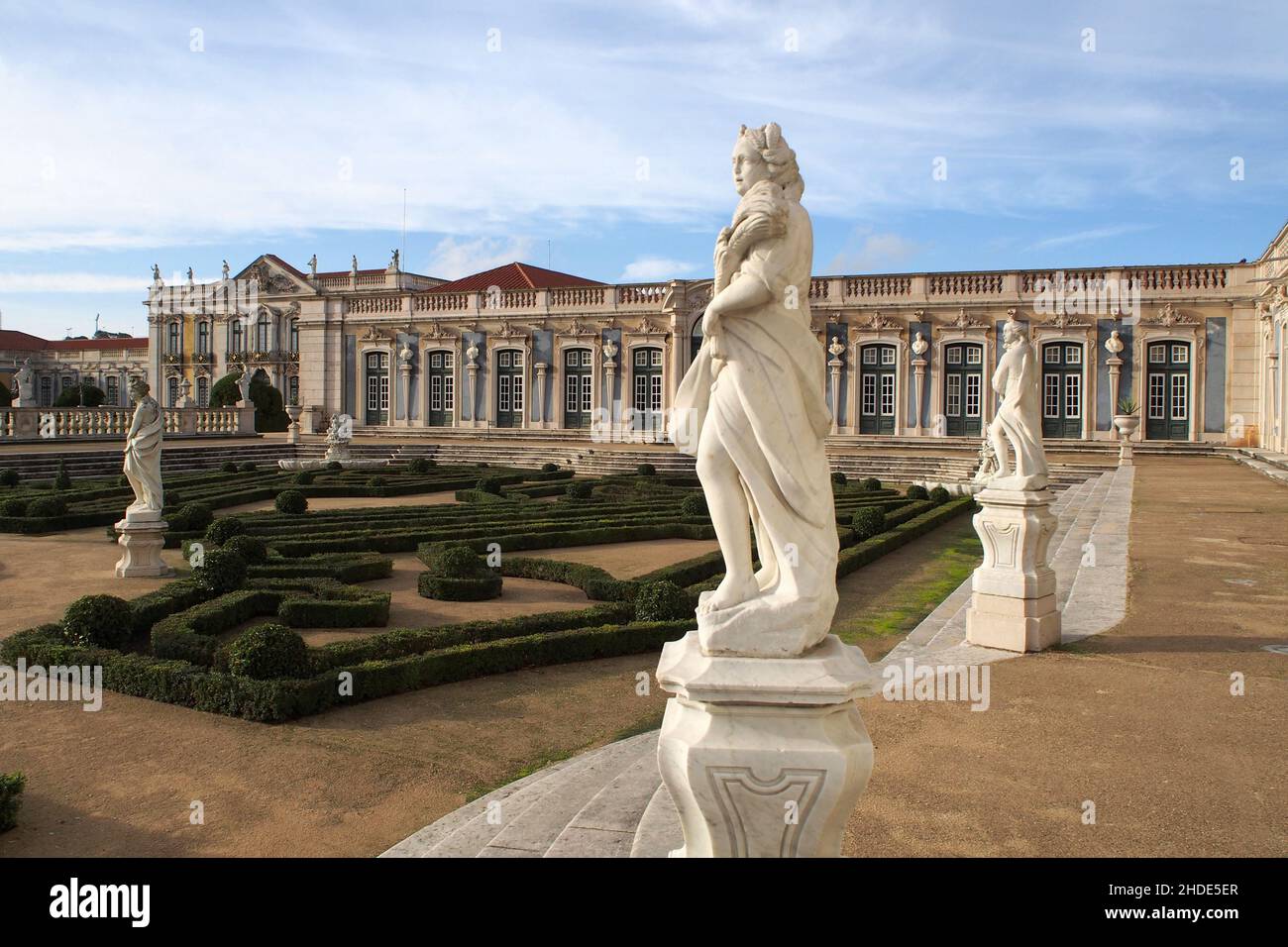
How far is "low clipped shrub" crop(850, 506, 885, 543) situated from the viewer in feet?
43.8

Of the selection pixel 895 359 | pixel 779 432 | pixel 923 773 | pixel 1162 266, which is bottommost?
pixel 923 773

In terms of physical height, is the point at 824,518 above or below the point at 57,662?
above

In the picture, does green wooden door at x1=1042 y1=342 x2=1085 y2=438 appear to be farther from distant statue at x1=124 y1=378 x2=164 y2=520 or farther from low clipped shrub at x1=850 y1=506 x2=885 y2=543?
distant statue at x1=124 y1=378 x2=164 y2=520

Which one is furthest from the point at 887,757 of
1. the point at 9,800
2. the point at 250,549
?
the point at 250,549

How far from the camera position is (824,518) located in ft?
10.1

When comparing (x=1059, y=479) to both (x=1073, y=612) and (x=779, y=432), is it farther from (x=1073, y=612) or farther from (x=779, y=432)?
(x=779, y=432)

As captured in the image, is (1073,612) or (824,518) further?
(1073,612)

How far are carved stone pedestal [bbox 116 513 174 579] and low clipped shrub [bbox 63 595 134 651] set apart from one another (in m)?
3.41

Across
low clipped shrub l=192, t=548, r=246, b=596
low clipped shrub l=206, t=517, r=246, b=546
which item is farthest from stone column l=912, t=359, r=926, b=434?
low clipped shrub l=192, t=548, r=246, b=596

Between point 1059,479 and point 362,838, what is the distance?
775 inches

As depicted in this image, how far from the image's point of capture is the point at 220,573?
877 cm

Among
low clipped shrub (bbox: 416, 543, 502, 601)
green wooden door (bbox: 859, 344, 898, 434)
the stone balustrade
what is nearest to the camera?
low clipped shrub (bbox: 416, 543, 502, 601)

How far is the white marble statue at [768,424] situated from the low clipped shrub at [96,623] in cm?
592
